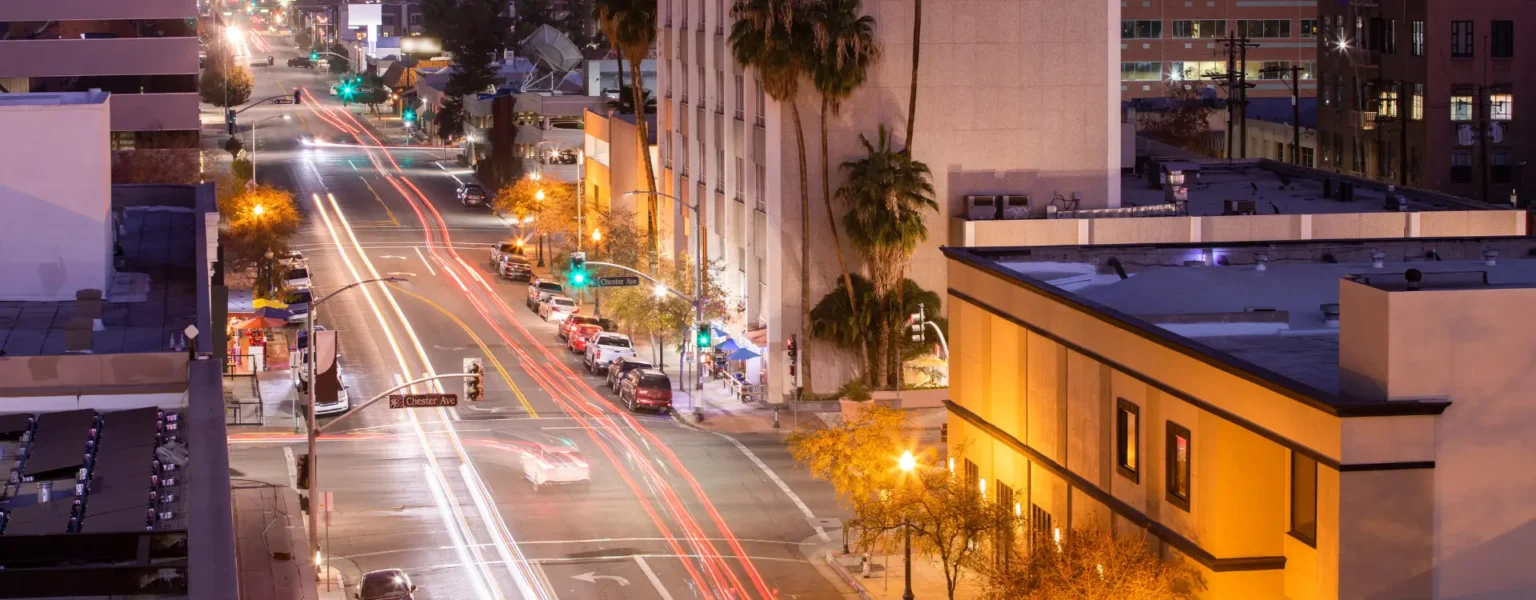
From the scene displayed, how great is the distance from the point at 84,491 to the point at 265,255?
255ft

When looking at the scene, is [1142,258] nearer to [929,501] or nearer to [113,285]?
[929,501]

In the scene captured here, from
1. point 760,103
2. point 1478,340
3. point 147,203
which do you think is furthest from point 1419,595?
point 760,103

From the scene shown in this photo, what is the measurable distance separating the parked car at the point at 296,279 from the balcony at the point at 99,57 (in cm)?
2648

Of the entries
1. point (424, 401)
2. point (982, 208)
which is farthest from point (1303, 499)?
point (982, 208)

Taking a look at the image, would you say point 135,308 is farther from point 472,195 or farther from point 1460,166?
point 472,195

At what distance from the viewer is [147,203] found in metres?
44.0

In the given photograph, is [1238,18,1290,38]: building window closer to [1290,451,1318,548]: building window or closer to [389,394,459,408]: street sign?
[389,394,459,408]: street sign

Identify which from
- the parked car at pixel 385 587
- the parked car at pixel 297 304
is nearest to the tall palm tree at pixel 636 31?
the parked car at pixel 297 304

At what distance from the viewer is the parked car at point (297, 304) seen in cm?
Answer: 8725

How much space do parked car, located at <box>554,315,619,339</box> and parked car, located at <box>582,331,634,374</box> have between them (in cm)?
493

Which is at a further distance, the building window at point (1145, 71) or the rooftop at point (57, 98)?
the building window at point (1145, 71)

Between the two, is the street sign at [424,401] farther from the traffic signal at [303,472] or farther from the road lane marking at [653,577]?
the road lane marking at [653,577]

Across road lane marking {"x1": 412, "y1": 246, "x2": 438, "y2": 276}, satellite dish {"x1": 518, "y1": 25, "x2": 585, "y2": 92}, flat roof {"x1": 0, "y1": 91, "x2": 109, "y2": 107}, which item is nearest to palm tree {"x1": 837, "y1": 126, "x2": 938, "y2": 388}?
flat roof {"x1": 0, "y1": 91, "x2": 109, "y2": 107}

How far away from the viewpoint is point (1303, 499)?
108 feet
